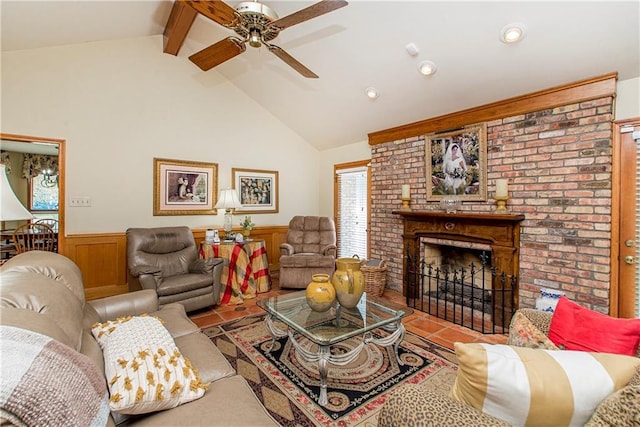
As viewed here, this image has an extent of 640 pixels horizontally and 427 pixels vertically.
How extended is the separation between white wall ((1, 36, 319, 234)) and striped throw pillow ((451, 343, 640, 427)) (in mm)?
4348

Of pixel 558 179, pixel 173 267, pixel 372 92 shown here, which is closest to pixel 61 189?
pixel 173 267

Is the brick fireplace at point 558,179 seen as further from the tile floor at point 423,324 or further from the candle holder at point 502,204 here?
the tile floor at point 423,324

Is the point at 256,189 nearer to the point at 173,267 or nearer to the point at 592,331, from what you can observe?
the point at 173,267

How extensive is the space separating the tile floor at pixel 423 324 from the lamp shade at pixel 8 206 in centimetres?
186

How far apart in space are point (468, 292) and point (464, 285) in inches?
3.6

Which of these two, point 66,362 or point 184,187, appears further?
point 184,187

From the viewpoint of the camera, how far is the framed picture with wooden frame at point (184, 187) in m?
4.16

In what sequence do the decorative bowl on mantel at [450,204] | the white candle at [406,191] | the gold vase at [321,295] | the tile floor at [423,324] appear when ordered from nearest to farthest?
the gold vase at [321,295] → the tile floor at [423,324] → the decorative bowl on mantel at [450,204] → the white candle at [406,191]

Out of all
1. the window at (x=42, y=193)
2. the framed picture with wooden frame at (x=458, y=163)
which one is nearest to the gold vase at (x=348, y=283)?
the framed picture with wooden frame at (x=458, y=163)

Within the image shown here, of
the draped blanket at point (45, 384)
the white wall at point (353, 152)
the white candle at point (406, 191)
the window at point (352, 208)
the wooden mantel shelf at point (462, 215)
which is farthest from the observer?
the window at point (352, 208)

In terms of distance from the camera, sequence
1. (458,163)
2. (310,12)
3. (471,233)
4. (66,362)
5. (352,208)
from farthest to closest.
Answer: (352,208) → (458,163) → (471,233) → (310,12) → (66,362)

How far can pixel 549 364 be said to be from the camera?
837 mm

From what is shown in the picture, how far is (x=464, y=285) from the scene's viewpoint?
3.63 meters

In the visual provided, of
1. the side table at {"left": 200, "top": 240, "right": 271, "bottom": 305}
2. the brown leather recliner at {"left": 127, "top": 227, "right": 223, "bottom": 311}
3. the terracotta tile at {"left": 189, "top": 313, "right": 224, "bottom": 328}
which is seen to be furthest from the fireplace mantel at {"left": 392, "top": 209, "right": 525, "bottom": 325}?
the brown leather recliner at {"left": 127, "top": 227, "right": 223, "bottom": 311}
